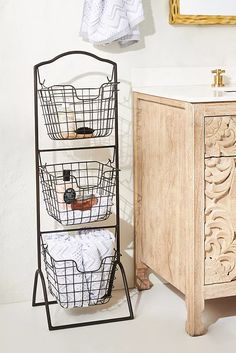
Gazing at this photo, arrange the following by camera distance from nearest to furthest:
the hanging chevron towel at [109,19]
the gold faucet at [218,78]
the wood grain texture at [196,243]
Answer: the wood grain texture at [196,243] → the hanging chevron towel at [109,19] → the gold faucet at [218,78]

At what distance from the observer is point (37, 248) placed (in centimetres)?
278

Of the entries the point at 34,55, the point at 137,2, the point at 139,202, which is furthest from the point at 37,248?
the point at 137,2

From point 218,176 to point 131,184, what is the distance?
1.99ft

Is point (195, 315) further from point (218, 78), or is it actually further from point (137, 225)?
point (218, 78)

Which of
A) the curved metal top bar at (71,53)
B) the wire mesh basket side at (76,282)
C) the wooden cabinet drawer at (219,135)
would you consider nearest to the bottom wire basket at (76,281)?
the wire mesh basket side at (76,282)

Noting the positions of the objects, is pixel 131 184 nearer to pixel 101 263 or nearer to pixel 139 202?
pixel 139 202

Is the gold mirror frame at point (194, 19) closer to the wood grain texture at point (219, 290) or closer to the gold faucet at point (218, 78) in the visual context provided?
the gold faucet at point (218, 78)

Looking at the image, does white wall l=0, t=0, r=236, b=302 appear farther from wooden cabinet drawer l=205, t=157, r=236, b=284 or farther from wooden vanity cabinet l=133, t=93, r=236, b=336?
wooden cabinet drawer l=205, t=157, r=236, b=284

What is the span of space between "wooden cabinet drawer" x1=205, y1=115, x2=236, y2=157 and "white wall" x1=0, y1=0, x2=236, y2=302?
1.96ft

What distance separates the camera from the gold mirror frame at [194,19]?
2838 millimetres

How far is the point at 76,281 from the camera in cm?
257

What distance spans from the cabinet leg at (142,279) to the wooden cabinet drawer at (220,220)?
0.52 meters

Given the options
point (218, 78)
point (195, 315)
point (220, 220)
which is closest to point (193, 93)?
point (218, 78)

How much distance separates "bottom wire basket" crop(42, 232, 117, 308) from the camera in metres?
2.56
